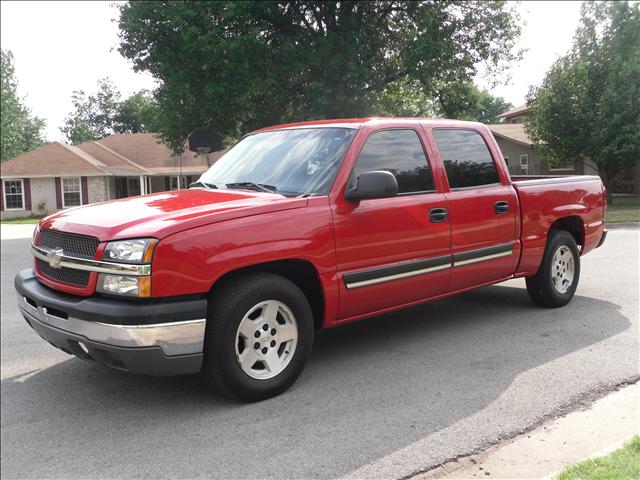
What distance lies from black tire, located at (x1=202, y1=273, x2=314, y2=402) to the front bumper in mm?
122

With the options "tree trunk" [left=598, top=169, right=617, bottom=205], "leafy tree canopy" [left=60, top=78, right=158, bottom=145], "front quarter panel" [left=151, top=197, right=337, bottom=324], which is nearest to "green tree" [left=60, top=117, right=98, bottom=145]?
"leafy tree canopy" [left=60, top=78, right=158, bottom=145]

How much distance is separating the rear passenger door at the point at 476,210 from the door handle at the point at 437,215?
0.08 m

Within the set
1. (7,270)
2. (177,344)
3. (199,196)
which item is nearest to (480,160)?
(199,196)

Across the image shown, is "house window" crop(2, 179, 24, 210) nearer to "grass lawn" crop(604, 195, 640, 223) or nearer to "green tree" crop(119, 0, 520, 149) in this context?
"green tree" crop(119, 0, 520, 149)

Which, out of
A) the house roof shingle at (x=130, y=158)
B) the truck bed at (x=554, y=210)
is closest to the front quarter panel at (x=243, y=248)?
the truck bed at (x=554, y=210)

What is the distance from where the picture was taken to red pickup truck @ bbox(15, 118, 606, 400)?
365 centimetres

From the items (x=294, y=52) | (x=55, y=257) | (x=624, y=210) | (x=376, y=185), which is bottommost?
(x=624, y=210)

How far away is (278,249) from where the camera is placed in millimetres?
4051

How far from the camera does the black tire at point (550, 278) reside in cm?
624

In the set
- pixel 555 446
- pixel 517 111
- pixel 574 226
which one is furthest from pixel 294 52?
pixel 555 446

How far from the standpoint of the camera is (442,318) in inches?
247

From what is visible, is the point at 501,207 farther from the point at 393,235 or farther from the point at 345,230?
the point at 345,230

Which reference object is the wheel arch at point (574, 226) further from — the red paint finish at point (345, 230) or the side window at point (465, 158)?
the side window at point (465, 158)

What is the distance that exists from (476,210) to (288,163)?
1813 mm
